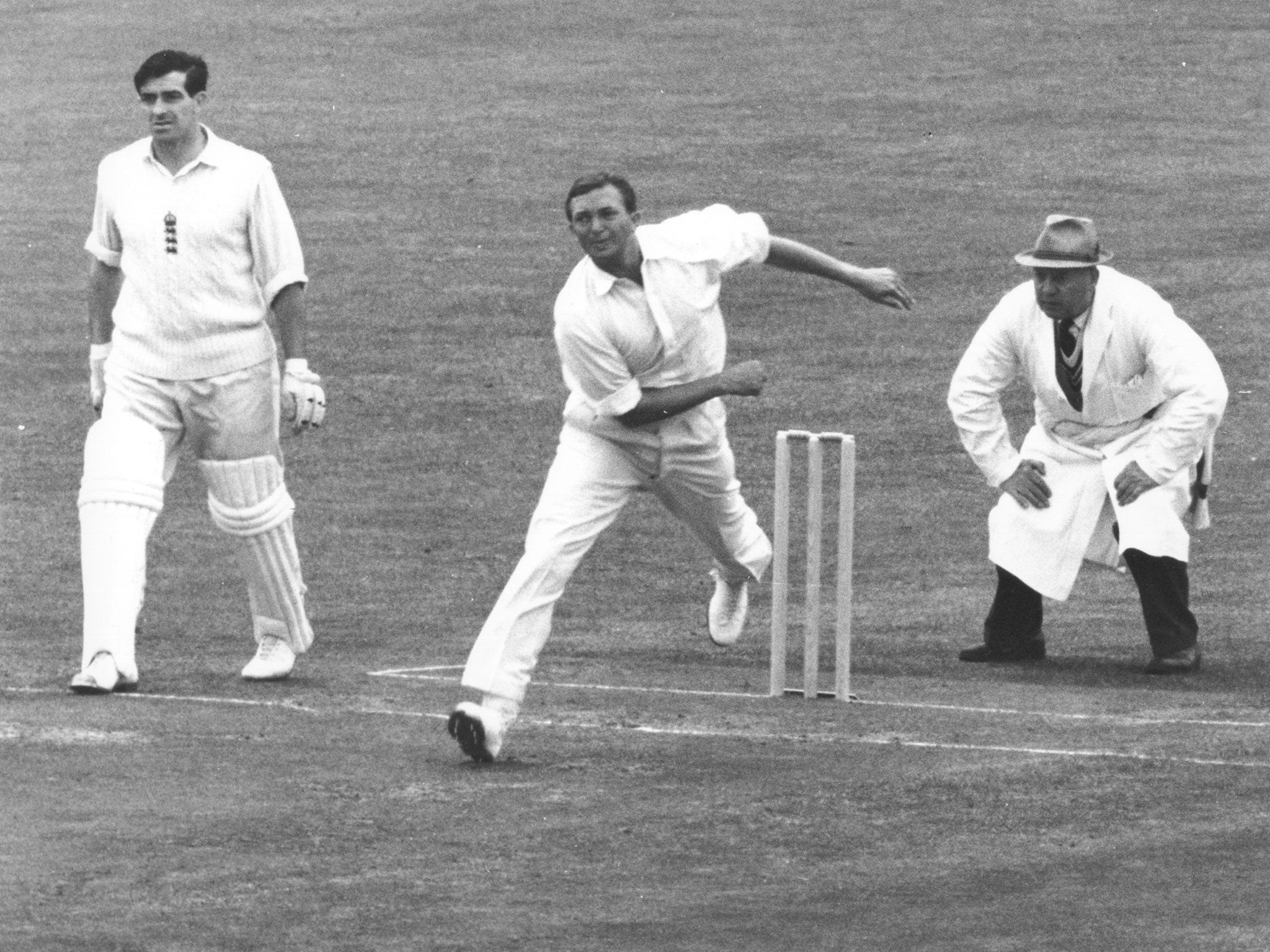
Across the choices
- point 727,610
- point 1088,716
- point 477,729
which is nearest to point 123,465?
point 477,729

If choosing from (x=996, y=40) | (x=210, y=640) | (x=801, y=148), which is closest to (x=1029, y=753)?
(x=210, y=640)

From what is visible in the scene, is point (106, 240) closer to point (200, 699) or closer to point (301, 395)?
point (301, 395)

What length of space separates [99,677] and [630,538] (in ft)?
18.2

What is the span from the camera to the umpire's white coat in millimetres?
10930

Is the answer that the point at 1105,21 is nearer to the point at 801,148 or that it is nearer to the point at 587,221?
the point at 801,148

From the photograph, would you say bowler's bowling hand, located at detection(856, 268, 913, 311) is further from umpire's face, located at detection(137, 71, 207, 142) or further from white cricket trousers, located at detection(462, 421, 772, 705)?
umpire's face, located at detection(137, 71, 207, 142)

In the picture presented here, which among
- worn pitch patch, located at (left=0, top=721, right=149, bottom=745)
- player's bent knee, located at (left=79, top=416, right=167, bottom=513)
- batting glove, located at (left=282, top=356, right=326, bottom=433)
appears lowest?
worn pitch patch, located at (left=0, top=721, right=149, bottom=745)

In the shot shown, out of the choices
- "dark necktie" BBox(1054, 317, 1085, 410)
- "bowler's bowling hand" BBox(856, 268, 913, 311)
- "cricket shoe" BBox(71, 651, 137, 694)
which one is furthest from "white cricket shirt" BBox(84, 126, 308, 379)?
"dark necktie" BBox(1054, 317, 1085, 410)

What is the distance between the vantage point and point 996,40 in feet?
82.3

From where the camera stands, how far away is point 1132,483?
35.8 ft

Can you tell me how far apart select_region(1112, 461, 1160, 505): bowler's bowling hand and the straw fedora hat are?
0.75 m

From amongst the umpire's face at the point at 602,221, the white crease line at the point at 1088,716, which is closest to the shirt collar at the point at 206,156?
the umpire's face at the point at 602,221

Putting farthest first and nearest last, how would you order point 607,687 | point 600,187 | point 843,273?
1. point 607,687
2. point 843,273
3. point 600,187

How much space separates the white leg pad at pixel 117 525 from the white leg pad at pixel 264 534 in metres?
0.27
